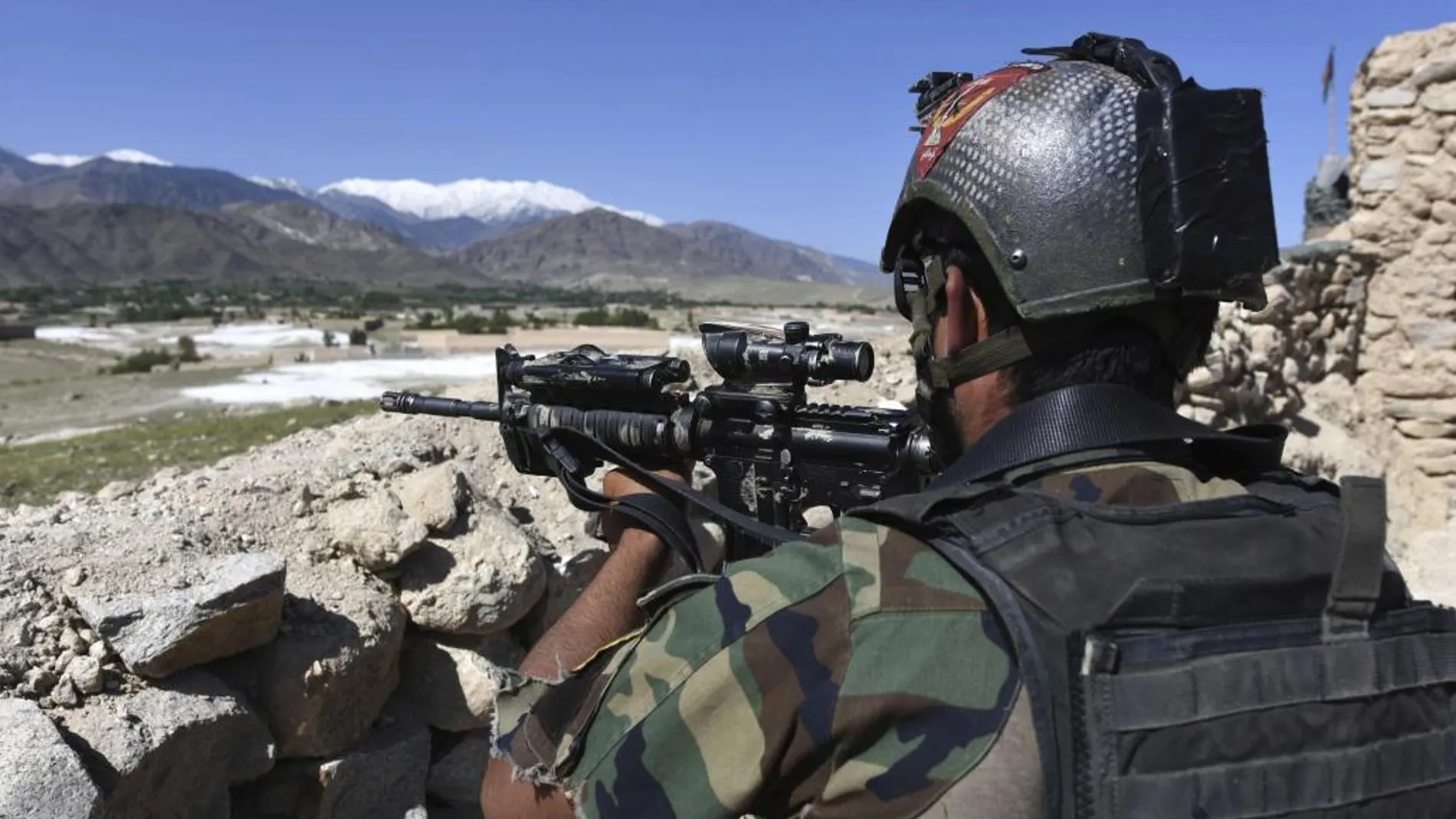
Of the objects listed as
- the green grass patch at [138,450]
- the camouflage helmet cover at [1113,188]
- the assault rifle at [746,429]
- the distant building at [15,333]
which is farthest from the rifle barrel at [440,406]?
the distant building at [15,333]

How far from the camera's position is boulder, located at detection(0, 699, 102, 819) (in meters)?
2.50

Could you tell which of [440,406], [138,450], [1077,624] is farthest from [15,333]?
[1077,624]

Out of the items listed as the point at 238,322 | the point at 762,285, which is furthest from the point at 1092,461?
the point at 762,285

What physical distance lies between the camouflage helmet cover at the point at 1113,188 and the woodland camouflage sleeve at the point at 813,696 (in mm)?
576

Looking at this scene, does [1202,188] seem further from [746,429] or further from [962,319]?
[746,429]

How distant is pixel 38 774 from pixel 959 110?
2.59 m

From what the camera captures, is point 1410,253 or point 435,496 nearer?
point 435,496

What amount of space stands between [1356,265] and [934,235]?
7405 millimetres

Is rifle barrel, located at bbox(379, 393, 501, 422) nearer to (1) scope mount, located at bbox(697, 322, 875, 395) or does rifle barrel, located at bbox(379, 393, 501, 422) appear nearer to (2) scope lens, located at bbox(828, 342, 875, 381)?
(1) scope mount, located at bbox(697, 322, 875, 395)

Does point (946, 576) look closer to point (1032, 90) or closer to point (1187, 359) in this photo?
point (1187, 359)

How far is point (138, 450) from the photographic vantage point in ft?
28.0

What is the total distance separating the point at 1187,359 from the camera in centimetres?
182

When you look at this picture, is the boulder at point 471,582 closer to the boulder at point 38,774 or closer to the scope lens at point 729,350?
the boulder at point 38,774

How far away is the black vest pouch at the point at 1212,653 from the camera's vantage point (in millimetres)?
1284
